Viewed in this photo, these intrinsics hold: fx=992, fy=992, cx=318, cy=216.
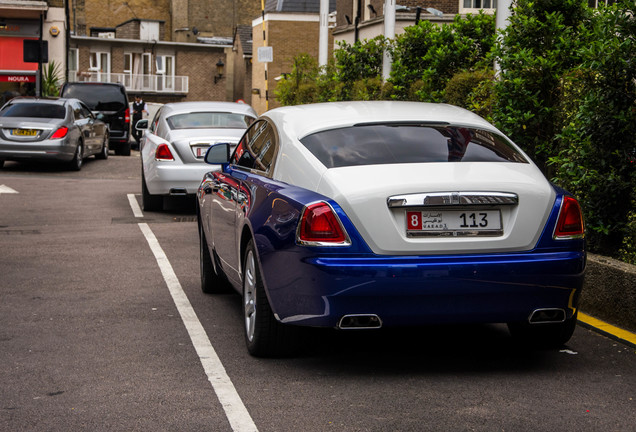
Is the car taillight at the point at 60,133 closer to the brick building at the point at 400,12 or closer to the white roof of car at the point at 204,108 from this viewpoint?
the white roof of car at the point at 204,108

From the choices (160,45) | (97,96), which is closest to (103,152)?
(97,96)

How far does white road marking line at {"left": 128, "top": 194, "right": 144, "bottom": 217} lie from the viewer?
14145 millimetres

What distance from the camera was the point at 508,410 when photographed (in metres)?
4.88

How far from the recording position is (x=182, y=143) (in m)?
13.9

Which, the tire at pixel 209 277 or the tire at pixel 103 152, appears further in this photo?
the tire at pixel 103 152

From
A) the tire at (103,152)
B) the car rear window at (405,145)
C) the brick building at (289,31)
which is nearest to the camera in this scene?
the car rear window at (405,145)

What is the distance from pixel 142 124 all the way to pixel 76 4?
6071 cm

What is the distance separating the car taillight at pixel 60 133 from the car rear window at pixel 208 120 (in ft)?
22.0

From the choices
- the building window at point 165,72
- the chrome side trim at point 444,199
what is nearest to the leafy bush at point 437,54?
the chrome side trim at point 444,199

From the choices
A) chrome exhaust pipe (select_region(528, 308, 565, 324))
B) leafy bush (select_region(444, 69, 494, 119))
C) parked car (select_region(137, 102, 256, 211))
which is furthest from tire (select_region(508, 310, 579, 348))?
parked car (select_region(137, 102, 256, 211))

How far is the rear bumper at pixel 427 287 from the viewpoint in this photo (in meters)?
5.16

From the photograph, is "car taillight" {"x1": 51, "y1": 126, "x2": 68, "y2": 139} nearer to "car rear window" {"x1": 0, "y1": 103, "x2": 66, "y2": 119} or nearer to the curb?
"car rear window" {"x1": 0, "y1": 103, "x2": 66, "y2": 119}

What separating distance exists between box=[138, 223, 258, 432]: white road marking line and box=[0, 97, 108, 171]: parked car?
12077 millimetres

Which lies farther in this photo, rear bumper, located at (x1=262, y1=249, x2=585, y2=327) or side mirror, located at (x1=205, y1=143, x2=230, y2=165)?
side mirror, located at (x1=205, y1=143, x2=230, y2=165)
